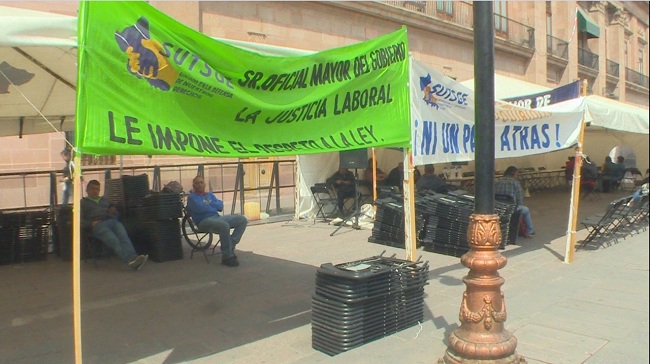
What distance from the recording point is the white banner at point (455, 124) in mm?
5605

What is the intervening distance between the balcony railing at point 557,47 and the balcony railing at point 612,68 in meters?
8.07

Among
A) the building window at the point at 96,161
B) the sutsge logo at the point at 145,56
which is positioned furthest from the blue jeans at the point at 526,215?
the building window at the point at 96,161

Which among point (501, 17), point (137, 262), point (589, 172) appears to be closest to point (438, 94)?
point (137, 262)

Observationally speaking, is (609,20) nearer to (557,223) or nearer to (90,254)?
(557,223)

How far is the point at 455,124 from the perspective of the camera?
20.4 ft

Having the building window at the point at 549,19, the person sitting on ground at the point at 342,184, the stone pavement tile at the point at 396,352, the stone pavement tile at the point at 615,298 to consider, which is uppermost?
the building window at the point at 549,19

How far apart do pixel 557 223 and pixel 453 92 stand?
7.56 m

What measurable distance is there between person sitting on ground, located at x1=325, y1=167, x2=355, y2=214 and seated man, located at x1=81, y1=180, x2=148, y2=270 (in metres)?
5.72

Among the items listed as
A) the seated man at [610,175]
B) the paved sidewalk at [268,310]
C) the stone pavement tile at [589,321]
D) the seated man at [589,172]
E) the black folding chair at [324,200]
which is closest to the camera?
the paved sidewalk at [268,310]

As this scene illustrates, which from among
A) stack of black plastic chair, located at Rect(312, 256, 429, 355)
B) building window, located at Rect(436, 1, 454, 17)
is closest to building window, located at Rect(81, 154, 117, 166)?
stack of black plastic chair, located at Rect(312, 256, 429, 355)

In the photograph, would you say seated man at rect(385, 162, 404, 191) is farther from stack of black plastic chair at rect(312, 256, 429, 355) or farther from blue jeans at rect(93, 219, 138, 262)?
stack of black plastic chair at rect(312, 256, 429, 355)

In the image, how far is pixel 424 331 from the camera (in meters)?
4.86

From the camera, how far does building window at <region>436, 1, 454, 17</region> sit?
21484 mm

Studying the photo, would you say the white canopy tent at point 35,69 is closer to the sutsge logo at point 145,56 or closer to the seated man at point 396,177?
the sutsge logo at point 145,56
